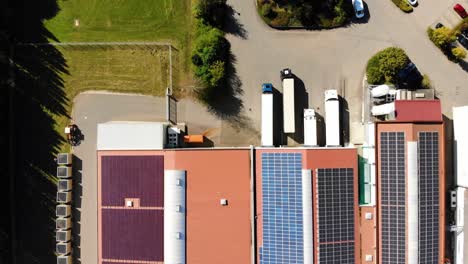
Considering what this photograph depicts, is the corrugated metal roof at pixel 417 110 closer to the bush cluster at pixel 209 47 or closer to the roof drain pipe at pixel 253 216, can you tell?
the roof drain pipe at pixel 253 216

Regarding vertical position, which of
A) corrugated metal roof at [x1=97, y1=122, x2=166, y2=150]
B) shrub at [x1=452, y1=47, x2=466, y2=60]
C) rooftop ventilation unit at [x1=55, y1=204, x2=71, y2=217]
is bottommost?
rooftop ventilation unit at [x1=55, y1=204, x2=71, y2=217]

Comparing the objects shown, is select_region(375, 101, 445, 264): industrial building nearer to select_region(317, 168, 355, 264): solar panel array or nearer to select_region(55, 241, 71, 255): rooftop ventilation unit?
select_region(317, 168, 355, 264): solar panel array

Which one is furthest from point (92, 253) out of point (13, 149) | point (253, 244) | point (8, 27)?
point (8, 27)

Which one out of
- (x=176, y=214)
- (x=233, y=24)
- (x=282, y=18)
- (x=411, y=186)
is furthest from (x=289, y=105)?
(x=176, y=214)

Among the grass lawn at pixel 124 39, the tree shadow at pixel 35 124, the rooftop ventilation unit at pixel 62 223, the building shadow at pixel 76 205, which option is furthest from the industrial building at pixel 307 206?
the tree shadow at pixel 35 124

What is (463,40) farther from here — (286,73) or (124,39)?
(124,39)

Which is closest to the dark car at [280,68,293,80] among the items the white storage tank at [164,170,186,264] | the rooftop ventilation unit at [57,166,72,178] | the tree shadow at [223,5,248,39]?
the tree shadow at [223,5,248,39]
